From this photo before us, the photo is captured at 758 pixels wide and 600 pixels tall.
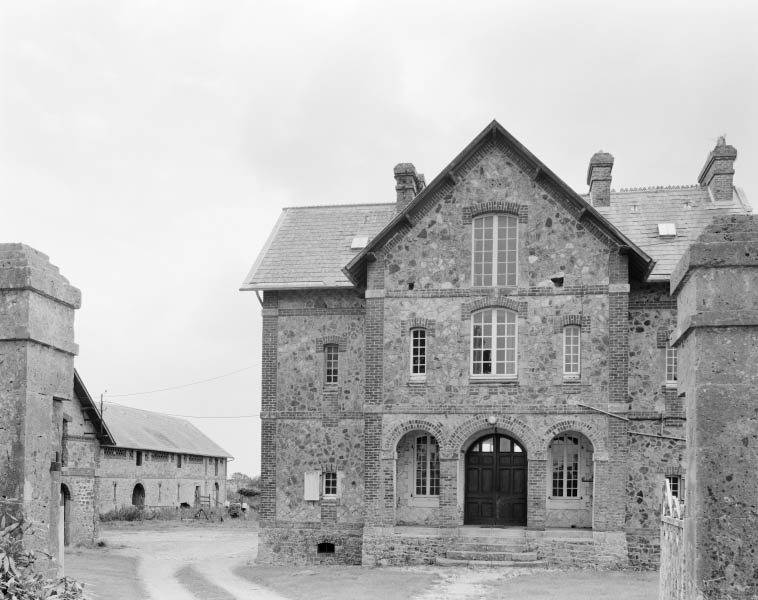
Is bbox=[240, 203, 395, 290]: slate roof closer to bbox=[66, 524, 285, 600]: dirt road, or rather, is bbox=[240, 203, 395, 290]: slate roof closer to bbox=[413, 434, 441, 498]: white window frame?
bbox=[413, 434, 441, 498]: white window frame

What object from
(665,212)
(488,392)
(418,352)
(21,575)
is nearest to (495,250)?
(418,352)

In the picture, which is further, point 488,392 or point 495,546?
point 488,392

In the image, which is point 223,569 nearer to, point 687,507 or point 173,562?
point 173,562

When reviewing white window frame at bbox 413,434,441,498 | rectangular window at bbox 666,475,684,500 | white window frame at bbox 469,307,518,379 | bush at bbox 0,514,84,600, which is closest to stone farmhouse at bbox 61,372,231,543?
white window frame at bbox 413,434,441,498

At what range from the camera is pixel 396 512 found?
25.5m

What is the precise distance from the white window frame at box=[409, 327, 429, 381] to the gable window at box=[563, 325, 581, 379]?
3.79 m

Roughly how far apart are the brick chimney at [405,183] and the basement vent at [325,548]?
33.7ft

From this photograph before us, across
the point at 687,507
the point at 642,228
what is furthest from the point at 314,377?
the point at 687,507

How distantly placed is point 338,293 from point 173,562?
9.68 m

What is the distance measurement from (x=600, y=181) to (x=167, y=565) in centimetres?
1755

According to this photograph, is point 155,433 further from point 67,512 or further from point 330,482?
point 330,482

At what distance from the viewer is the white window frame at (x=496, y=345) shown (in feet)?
80.8

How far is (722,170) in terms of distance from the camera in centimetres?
2784

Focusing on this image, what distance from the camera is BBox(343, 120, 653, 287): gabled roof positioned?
952 inches
